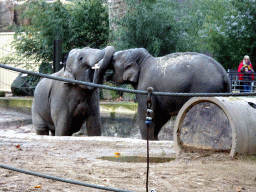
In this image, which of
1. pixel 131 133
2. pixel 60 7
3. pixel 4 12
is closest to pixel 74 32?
pixel 60 7

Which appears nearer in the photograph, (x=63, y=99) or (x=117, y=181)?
(x=117, y=181)

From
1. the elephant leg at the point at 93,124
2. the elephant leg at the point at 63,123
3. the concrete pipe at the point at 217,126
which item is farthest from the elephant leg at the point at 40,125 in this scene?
the concrete pipe at the point at 217,126

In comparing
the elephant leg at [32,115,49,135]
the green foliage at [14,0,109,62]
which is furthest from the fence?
the elephant leg at [32,115,49,135]

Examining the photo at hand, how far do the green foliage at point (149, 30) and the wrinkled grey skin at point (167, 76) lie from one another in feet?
14.4

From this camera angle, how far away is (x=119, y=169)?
179 inches

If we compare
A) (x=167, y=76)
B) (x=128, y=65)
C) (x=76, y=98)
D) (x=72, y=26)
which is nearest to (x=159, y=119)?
(x=167, y=76)

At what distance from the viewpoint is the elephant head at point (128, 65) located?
25.7ft

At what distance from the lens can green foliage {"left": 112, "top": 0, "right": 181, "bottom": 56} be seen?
41.0 feet

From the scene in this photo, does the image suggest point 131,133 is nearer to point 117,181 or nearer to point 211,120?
point 211,120

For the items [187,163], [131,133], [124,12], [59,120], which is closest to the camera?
[187,163]

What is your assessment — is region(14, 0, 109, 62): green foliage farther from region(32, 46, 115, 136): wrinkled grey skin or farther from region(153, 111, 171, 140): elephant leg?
region(153, 111, 171, 140): elephant leg

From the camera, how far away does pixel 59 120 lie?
27.5ft

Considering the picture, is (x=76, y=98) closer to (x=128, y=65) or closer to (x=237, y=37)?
(x=128, y=65)

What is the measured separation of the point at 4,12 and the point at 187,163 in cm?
2617
